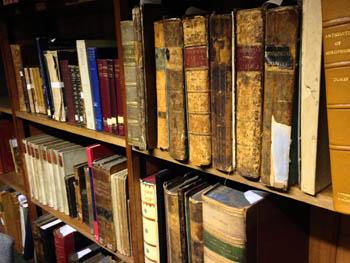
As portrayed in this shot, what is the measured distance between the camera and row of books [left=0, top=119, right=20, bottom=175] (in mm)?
1959

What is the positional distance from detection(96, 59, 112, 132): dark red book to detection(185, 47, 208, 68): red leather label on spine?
372mm

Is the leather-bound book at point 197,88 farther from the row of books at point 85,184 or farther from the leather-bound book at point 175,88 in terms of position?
the row of books at point 85,184

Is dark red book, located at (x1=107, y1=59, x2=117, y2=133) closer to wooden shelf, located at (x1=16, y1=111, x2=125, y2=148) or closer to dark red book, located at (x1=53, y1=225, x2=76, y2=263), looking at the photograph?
wooden shelf, located at (x1=16, y1=111, x2=125, y2=148)

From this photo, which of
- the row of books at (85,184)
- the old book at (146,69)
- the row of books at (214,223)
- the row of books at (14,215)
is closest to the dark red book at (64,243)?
the row of books at (85,184)

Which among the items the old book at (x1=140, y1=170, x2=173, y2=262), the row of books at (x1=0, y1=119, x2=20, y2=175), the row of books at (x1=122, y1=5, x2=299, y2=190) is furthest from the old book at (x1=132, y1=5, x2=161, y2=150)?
the row of books at (x1=0, y1=119, x2=20, y2=175)

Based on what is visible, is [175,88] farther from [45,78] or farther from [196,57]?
[45,78]

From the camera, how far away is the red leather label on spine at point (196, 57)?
70 cm

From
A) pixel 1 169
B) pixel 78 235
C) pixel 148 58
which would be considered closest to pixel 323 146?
pixel 148 58

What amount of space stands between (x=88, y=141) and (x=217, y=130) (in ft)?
3.27

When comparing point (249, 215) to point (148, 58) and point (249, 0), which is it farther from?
point (249, 0)

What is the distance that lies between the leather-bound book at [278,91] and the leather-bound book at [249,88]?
13 mm

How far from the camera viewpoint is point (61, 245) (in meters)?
1.51

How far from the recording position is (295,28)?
0.55 metres

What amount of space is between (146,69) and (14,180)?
1429 mm
